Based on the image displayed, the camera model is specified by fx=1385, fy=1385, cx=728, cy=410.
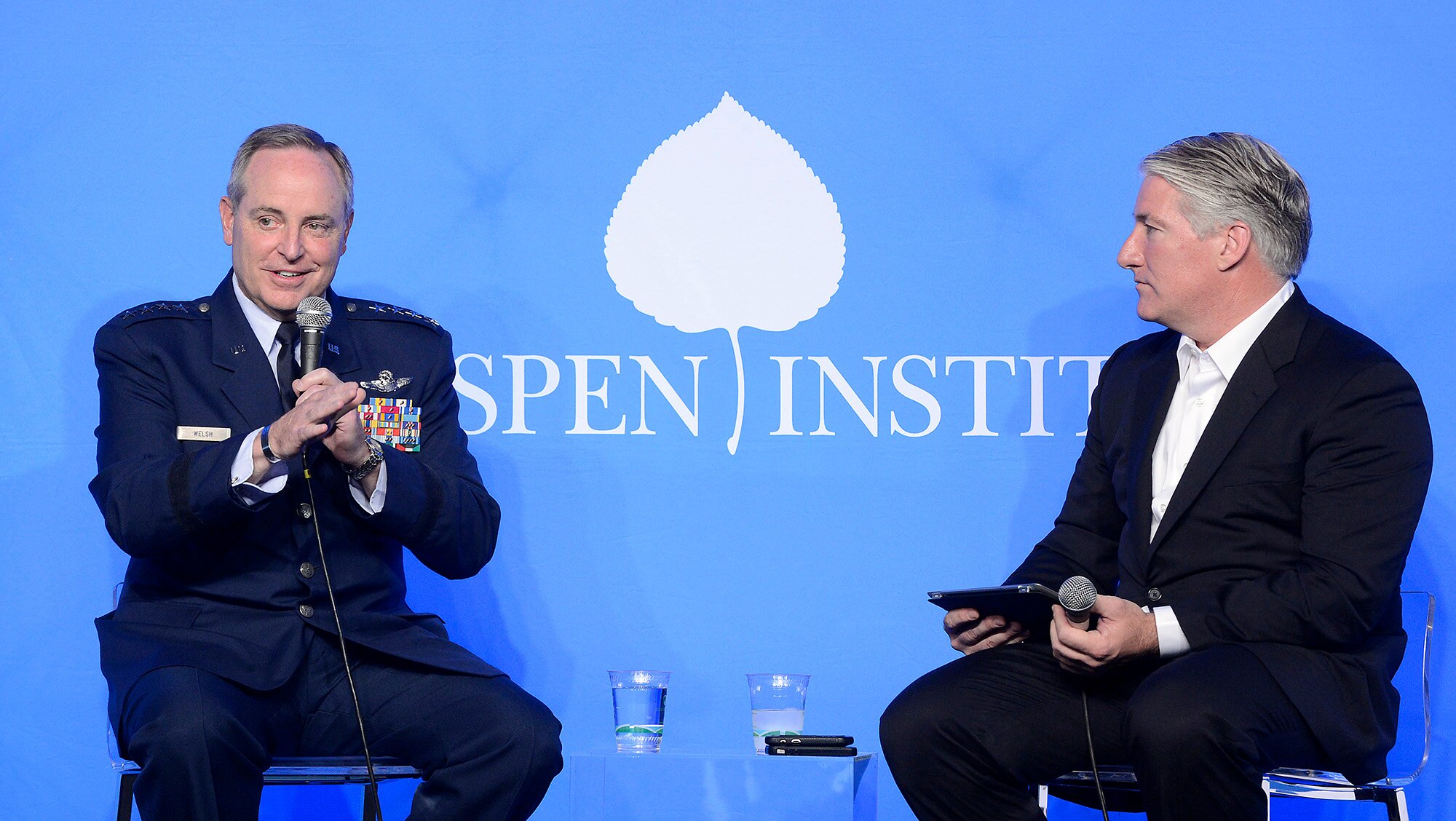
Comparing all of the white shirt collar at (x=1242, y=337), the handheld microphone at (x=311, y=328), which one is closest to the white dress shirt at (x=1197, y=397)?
the white shirt collar at (x=1242, y=337)

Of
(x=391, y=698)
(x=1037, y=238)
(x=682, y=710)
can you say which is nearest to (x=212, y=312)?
(x=391, y=698)

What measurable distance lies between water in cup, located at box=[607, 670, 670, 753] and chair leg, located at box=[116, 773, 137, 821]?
3.02 feet

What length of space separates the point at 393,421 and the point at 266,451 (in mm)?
444

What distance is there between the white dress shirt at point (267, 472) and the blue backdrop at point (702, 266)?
726mm

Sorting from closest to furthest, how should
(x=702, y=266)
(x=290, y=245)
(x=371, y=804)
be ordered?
1. (x=371, y=804)
2. (x=290, y=245)
3. (x=702, y=266)

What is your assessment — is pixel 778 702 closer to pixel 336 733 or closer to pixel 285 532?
pixel 336 733

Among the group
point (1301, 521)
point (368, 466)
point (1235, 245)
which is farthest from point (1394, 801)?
point (368, 466)

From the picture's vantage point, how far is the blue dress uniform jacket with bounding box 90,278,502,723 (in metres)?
2.26

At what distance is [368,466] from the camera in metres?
2.31

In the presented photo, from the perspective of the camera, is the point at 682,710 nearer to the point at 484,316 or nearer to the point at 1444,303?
the point at 484,316

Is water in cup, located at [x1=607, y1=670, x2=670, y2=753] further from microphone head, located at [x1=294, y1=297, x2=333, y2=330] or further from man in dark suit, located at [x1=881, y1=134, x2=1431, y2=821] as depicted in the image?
microphone head, located at [x1=294, y1=297, x2=333, y2=330]

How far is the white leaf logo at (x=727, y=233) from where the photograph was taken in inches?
131

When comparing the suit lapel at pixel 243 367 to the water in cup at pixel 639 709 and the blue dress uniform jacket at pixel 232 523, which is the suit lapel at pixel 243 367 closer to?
the blue dress uniform jacket at pixel 232 523

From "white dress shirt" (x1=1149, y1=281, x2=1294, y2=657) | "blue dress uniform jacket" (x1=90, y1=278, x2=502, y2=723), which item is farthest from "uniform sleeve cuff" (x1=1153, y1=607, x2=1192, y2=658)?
"blue dress uniform jacket" (x1=90, y1=278, x2=502, y2=723)
